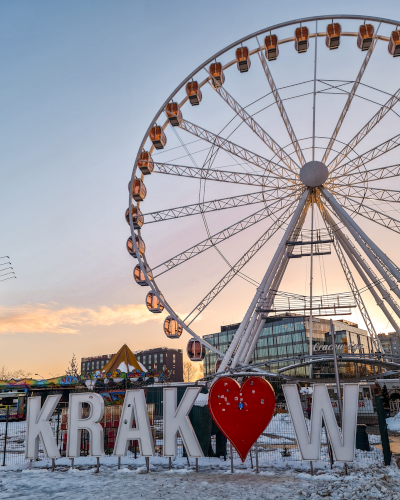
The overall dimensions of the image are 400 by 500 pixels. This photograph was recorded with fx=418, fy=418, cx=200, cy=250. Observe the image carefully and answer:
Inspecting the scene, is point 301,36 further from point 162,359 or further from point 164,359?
point 162,359

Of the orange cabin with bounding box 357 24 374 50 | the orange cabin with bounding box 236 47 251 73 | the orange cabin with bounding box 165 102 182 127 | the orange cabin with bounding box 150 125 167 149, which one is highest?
the orange cabin with bounding box 236 47 251 73

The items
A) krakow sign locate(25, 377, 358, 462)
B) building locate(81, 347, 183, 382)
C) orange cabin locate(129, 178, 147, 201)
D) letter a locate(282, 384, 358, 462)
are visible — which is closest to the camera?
letter a locate(282, 384, 358, 462)

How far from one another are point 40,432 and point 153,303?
9.91 m

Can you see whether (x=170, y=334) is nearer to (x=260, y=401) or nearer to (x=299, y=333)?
(x=260, y=401)

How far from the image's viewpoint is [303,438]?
36.1 feet

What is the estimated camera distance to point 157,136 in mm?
21641

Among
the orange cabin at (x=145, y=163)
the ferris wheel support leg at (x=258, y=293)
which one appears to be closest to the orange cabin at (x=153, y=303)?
the ferris wheel support leg at (x=258, y=293)

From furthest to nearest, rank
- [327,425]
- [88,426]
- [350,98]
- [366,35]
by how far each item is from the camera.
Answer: [350,98] → [366,35] → [88,426] → [327,425]

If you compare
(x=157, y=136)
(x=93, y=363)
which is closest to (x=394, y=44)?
(x=157, y=136)

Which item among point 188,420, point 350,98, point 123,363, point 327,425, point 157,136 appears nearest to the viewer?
point 327,425

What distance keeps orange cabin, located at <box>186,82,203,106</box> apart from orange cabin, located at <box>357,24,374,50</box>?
316 inches

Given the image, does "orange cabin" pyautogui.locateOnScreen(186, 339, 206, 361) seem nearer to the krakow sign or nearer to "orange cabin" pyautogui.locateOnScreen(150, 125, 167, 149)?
the krakow sign

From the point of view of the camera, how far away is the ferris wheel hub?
20.2 meters

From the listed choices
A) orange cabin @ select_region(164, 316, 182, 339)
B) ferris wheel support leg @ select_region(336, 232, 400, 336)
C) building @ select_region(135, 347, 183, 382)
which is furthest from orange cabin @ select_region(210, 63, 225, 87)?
building @ select_region(135, 347, 183, 382)
